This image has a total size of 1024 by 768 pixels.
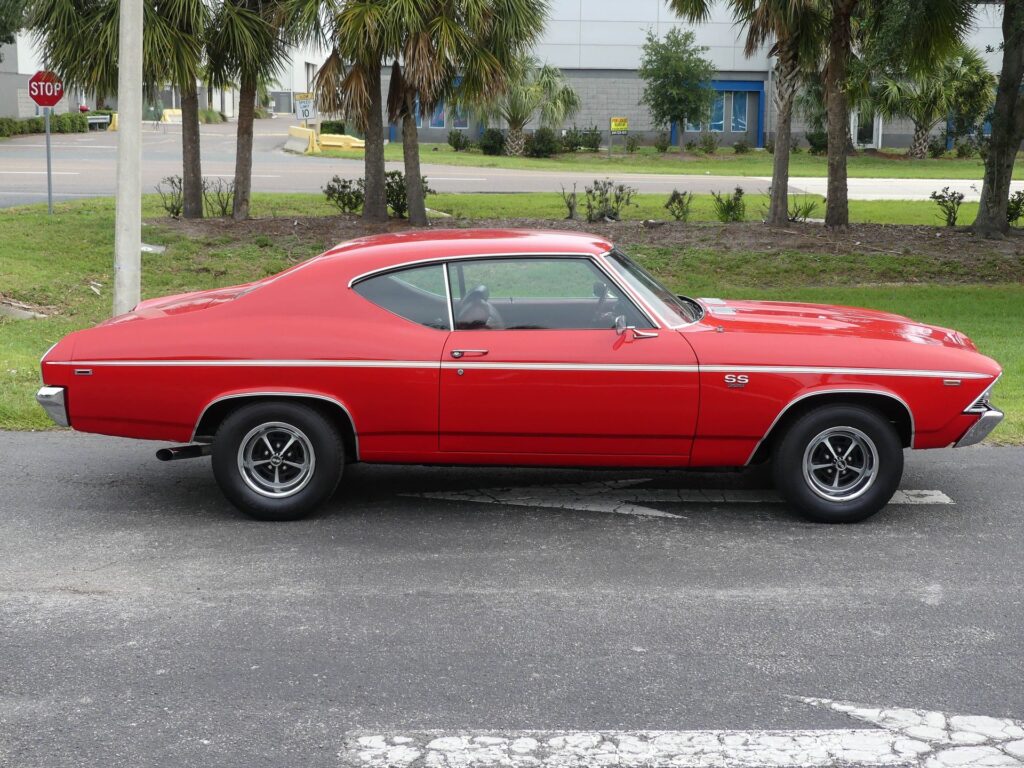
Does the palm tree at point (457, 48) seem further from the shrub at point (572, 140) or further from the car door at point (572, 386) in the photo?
the shrub at point (572, 140)

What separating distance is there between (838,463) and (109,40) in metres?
12.8

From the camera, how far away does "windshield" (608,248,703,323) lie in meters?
6.47

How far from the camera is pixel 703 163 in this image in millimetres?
42094

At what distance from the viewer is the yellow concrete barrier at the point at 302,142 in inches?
1706

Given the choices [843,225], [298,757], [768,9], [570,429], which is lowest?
[298,757]

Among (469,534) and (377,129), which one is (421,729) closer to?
(469,534)

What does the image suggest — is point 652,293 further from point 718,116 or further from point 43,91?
point 718,116

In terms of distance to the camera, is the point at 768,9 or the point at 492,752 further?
the point at 768,9

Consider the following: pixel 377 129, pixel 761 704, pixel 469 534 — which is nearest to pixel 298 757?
pixel 761 704

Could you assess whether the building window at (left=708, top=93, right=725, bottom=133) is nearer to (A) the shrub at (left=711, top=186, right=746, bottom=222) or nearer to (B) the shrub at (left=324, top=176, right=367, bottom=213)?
(A) the shrub at (left=711, top=186, right=746, bottom=222)

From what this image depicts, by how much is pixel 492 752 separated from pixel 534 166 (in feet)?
115

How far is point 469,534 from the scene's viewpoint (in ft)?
20.5

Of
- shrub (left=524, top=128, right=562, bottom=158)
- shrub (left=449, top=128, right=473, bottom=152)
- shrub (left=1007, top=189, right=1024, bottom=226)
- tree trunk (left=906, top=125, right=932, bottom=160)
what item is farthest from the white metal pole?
tree trunk (left=906, top=125, right=932, bottom=160)

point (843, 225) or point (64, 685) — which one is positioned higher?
point (843, 225)
